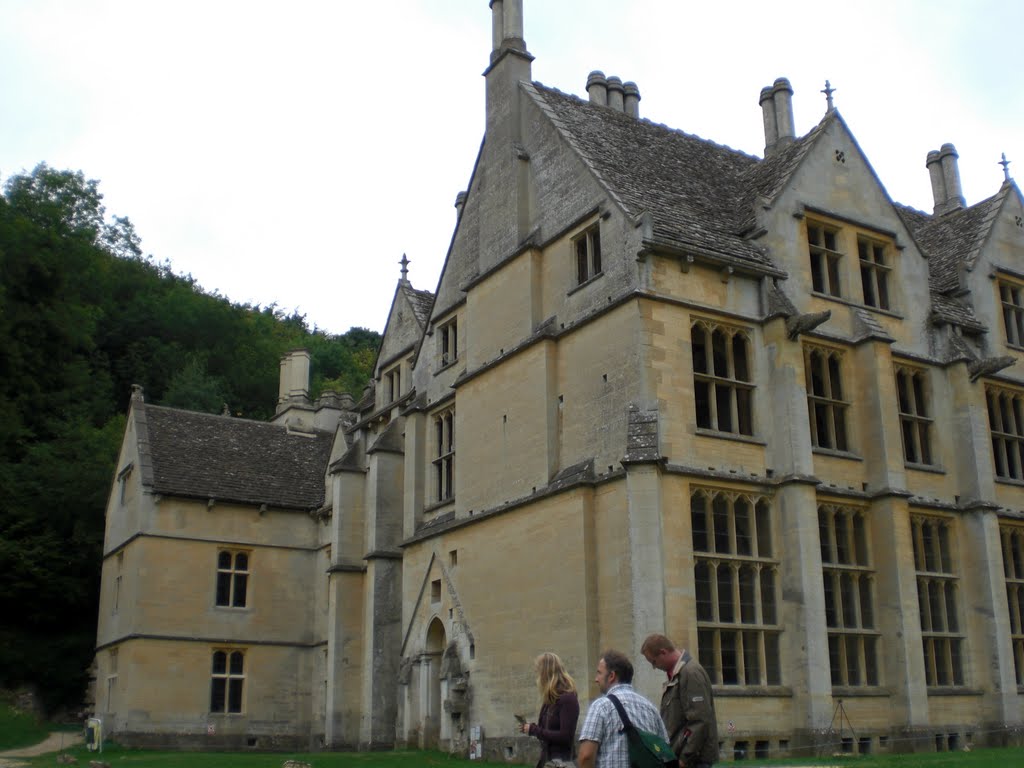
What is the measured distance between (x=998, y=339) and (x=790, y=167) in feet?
26.9

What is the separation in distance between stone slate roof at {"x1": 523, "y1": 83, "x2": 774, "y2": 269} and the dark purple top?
47.7 feet

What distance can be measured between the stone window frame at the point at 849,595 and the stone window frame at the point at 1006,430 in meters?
5.98

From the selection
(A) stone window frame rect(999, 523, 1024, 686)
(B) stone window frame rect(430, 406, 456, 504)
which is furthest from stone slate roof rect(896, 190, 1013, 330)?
(B) stone window frame rect(430, 406, 456, 504)

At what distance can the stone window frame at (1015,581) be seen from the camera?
86.0 feet

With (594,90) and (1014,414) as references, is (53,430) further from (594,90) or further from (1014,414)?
(1014,414)

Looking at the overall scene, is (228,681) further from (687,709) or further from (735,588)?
(687,709)

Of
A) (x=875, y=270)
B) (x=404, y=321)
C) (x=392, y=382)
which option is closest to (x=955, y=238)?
(x=875, y=270)

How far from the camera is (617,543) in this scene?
21531 millimetres

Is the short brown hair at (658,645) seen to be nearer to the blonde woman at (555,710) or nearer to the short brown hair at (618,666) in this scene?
the short brown hair at (618,666)

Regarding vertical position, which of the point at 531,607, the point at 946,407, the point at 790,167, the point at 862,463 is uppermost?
the point at 790,167

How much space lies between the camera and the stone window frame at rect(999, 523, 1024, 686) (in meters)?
26.2

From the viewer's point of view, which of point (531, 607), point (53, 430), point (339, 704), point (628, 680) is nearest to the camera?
point (628, 680)

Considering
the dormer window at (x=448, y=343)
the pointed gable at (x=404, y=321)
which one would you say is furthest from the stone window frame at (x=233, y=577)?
the dormer window at (x=448, y=343)

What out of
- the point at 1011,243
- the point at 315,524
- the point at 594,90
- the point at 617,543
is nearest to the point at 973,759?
the point at 617,543
